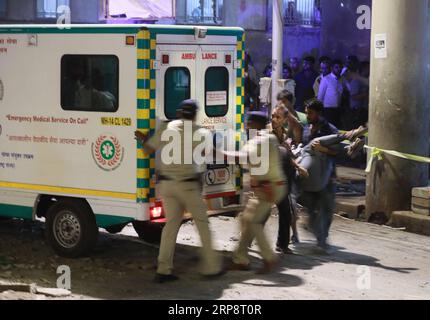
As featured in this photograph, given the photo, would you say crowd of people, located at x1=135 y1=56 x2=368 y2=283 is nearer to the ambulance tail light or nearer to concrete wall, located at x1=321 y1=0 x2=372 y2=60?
the ambulance tail light

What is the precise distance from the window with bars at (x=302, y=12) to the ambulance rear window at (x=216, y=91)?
14619 mm

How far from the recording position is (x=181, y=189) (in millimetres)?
8523

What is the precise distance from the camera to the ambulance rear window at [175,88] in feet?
29.9

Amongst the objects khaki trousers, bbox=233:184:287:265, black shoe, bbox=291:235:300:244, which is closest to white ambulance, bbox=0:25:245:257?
khaki trousers, bbox=233:184:287:265

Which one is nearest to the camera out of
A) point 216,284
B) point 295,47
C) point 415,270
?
point 216,284

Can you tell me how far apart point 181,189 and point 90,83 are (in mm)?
1641

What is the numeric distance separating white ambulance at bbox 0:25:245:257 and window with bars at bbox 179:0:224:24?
13787 mm

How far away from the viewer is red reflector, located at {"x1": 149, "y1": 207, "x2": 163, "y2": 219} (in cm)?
898

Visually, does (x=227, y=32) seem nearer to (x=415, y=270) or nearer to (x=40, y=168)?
(x=40, y=168)

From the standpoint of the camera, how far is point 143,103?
8.80m

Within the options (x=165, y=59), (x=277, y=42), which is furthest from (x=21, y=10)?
(x=165, y=59)

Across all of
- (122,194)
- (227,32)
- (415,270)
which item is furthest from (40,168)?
(415,270)

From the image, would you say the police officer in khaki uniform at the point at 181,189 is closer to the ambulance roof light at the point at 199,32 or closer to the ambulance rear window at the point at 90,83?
the ambulance rear window at the point at 90,83

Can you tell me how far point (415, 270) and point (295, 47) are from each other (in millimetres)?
15205
